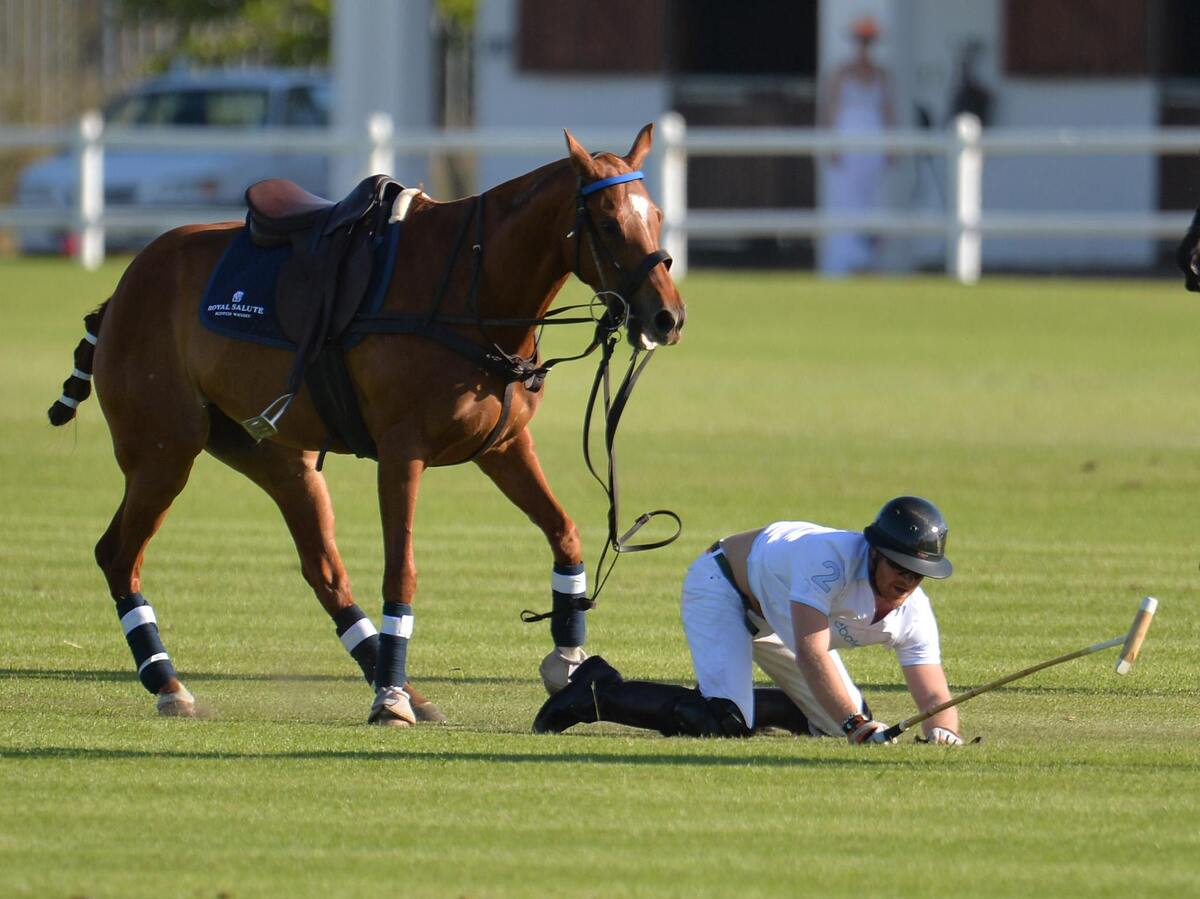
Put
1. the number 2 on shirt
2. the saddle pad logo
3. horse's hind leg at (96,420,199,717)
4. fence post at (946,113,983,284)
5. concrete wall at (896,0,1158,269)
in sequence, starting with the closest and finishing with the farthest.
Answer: the number 2 on shirt
the saddle pad logo
horse's hind leg at (96,420,199,717)
fence post at (946,113,983,284)
concrete wall at (896,0,1158,269)

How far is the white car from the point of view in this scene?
2933 centimetres

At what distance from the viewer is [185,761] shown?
764 centimetres

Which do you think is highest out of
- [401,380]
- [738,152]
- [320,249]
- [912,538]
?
[320,249]

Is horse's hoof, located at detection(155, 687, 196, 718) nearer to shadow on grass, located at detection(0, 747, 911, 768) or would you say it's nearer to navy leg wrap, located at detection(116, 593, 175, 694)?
navy leg wrap, located at detection(116, 593, 175, 694)

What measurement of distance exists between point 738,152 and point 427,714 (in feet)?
57.8

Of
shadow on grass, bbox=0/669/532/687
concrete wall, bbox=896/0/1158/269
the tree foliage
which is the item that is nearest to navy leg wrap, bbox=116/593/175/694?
shadow on grass, bbox=0/669/532/687

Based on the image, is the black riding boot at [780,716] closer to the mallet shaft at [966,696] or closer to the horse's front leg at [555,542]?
the mallet shaft at [966,696]

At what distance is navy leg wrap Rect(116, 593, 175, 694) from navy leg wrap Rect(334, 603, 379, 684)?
0.69m

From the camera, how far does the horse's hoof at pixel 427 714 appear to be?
28.3 ft

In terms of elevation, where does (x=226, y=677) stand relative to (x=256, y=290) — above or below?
below

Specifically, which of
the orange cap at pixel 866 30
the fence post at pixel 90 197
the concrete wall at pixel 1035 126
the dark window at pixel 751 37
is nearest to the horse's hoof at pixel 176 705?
the fence post at pixel 90 197

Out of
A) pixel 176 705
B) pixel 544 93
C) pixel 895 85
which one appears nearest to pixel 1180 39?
pixel 895 85

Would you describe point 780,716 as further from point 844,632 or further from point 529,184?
point 529,184

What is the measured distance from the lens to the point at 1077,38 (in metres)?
28.5
